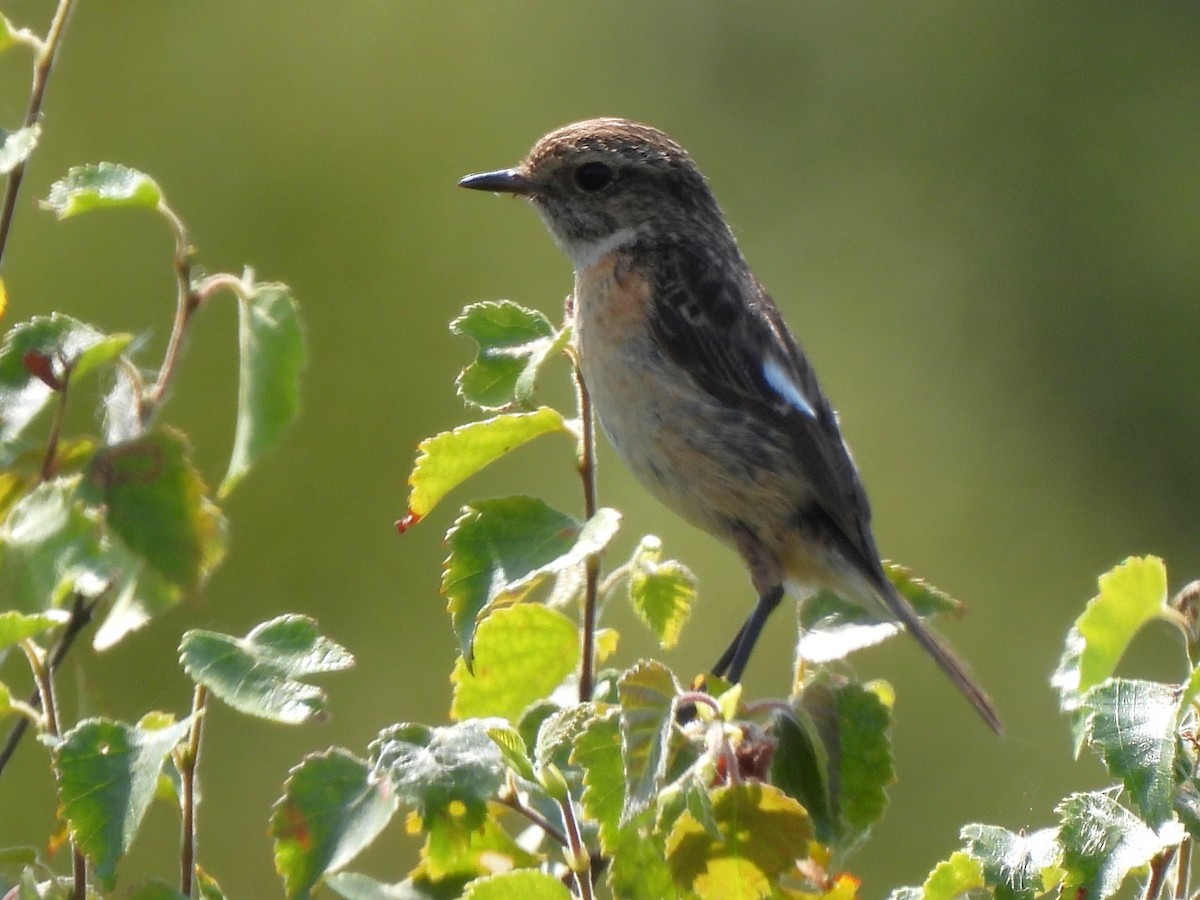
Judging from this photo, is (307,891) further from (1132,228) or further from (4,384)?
(1132,228)

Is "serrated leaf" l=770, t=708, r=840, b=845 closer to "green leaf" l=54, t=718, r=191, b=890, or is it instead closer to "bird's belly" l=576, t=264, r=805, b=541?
"green leaf" l=54, t=718, r=191, b=890

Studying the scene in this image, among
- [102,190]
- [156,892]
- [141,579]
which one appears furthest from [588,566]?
[102,190]

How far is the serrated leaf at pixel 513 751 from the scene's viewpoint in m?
1.59

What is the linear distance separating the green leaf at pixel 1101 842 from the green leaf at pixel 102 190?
4.04 ft

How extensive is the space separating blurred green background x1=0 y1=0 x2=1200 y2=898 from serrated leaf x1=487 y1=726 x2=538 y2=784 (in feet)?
12.9

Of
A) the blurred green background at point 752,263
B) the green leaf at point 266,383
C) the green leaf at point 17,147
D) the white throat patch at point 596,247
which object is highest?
the green leaf at point 17,147

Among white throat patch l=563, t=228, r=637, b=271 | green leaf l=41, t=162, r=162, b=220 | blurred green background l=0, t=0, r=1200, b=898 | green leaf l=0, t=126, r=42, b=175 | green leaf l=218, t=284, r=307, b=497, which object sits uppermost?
green leaf l=0, t=126, r=42, b=175

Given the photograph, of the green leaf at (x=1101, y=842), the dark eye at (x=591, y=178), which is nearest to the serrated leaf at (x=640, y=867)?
the green leaf at (x=1101, y=842)

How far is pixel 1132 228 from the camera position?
8805 millimetres

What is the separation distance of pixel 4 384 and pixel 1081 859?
129cm

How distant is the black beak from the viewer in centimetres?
346

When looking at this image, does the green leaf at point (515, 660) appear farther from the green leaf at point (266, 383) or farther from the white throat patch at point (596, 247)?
the white throat patch at point (596, 247)

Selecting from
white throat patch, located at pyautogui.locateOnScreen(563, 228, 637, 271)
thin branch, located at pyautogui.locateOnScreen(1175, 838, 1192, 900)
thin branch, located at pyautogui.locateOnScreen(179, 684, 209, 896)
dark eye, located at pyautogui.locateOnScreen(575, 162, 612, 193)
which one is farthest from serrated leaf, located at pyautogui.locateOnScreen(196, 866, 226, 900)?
dark eye, located at pyautogui.locateOnScreen(575, 162, 612, 193)

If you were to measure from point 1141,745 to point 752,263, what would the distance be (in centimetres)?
638
